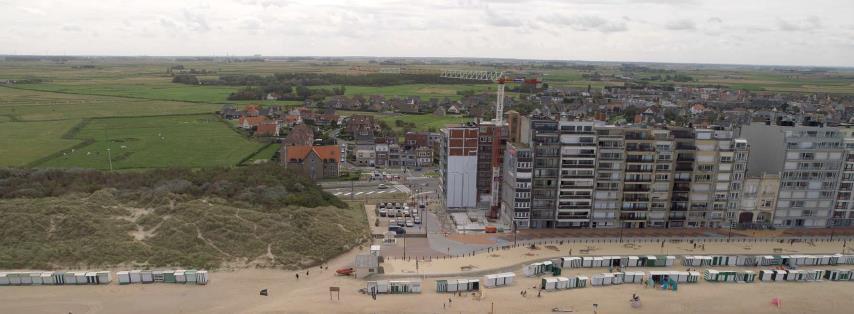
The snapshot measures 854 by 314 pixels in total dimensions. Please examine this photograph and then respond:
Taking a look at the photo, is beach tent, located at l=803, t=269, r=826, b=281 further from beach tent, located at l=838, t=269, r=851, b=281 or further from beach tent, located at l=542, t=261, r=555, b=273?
beach tent, located at l=542, t=261, r=555, b=273

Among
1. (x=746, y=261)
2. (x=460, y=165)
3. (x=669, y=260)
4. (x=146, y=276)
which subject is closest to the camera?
(x=146, y=276)

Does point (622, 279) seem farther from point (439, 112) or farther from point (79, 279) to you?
point (439, 112)

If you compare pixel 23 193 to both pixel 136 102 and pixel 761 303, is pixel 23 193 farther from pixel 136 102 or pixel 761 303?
pixel 136 102

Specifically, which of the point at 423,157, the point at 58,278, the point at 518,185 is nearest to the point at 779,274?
the point at 518,185

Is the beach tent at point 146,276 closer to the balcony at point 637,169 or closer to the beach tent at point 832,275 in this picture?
the balcony at point 637,169

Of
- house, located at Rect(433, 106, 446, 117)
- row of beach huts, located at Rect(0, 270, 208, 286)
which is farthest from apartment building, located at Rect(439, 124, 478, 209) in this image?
house, located at Rect(433, 106, 446, 117)

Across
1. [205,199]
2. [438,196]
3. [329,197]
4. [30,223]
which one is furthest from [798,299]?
[30,223]

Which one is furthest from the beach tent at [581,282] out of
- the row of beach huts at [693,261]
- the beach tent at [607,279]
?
the row of beach huts at [693,261]
